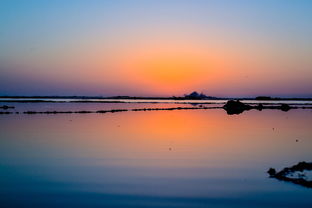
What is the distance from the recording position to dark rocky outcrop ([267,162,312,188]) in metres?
11.1

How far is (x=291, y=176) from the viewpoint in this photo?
12.0 meters

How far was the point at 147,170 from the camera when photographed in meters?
12.8

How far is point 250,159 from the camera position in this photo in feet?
49.8

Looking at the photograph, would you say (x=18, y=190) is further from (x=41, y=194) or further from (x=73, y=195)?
(x=73, y=195)

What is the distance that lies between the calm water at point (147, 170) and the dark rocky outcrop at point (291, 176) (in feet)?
1.01

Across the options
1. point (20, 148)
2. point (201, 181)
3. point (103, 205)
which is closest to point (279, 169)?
point (201, 181)

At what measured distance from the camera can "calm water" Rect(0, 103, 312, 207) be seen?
31.1 ft

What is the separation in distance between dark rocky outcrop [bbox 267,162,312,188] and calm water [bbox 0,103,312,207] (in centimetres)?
31

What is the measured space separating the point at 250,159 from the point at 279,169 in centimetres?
192

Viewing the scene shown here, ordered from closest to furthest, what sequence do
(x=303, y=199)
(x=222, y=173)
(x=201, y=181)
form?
(x=303, y=199), (x=201, y=181), (x=222, y=173)

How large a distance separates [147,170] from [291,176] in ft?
14.6

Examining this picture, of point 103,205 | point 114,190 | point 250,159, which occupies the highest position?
point 250,159

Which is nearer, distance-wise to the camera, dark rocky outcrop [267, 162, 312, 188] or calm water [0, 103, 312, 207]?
calm water [0, 103, 312, 207]

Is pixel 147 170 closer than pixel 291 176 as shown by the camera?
No
